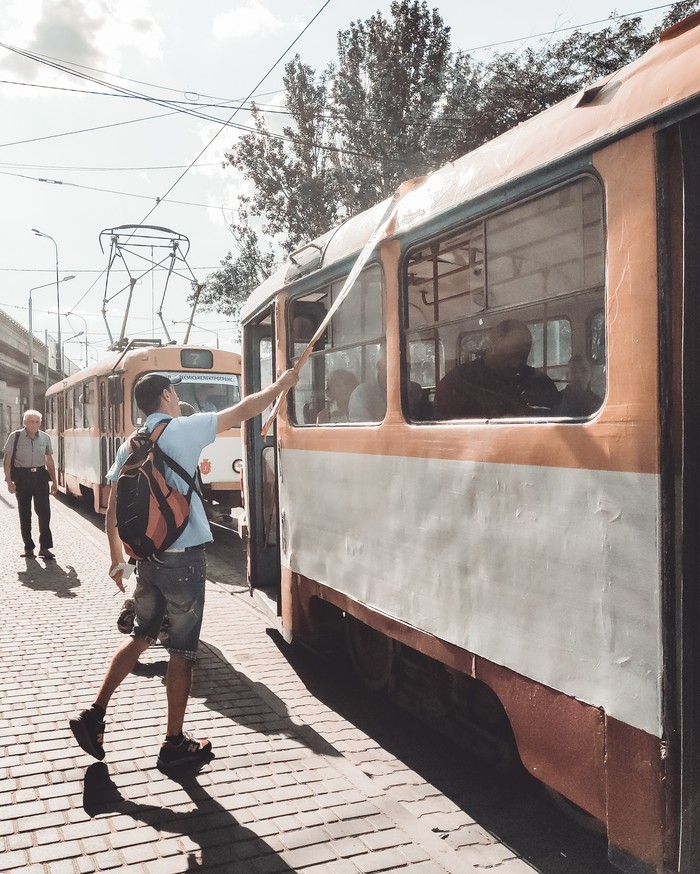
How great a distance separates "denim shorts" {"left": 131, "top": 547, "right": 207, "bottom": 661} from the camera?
12.8ft

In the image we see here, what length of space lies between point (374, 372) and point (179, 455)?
3.34 feet

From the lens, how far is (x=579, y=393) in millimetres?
2793

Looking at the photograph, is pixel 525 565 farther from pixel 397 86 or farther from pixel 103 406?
pixel 397 86

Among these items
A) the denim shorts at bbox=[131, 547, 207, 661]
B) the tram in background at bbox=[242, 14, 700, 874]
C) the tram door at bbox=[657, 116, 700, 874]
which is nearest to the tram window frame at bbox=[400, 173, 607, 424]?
the tram in background at bbox=[242, 14, 700, 874]

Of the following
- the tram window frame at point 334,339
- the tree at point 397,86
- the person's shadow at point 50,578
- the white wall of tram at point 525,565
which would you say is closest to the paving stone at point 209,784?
the white wall of tram at point 525,565

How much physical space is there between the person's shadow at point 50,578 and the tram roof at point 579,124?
5.99m

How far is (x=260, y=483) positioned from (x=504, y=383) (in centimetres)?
370

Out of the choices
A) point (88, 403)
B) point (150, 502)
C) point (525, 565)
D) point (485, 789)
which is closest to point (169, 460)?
point (150, 502)

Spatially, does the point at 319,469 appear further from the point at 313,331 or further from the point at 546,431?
the point at 546,431

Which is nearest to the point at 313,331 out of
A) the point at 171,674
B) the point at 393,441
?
the point at 393,441

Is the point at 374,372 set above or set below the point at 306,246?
below

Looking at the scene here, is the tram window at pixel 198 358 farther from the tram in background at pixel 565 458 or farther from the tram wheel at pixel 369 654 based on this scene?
the tram in background at pixel 565 458

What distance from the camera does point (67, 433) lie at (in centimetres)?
1777

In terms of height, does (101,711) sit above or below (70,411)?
below
